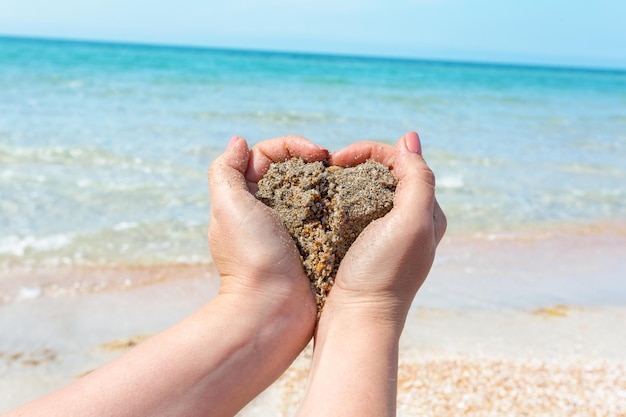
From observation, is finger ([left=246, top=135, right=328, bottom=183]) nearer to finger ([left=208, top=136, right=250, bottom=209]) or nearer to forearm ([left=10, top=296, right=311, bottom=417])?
finger ([left=208, top=136, right=250, bottom=209])

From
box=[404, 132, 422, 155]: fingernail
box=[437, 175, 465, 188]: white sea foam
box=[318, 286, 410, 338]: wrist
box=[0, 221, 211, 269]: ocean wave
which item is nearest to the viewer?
box=[318, 286, 410, 338]: wrist

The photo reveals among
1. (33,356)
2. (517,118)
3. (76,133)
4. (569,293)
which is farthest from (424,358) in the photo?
(517,118)

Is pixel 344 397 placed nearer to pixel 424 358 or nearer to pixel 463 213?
pixel 424 358

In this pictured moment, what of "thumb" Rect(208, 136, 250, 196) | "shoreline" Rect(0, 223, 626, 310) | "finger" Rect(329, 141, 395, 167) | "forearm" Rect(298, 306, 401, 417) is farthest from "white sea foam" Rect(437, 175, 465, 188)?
"forearm" Rect(298, 306, 401, 417)

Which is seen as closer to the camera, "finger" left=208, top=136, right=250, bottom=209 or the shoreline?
"finger" left=208, top=136, right=250, bottom=209

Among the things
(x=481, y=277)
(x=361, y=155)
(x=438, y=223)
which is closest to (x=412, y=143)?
(x=361, y=155)

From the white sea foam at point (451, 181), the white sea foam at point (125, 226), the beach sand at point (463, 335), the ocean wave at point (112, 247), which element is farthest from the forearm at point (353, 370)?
the white sea foam at point (451, 181)

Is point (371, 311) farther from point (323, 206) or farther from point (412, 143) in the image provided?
point (412, 143)
